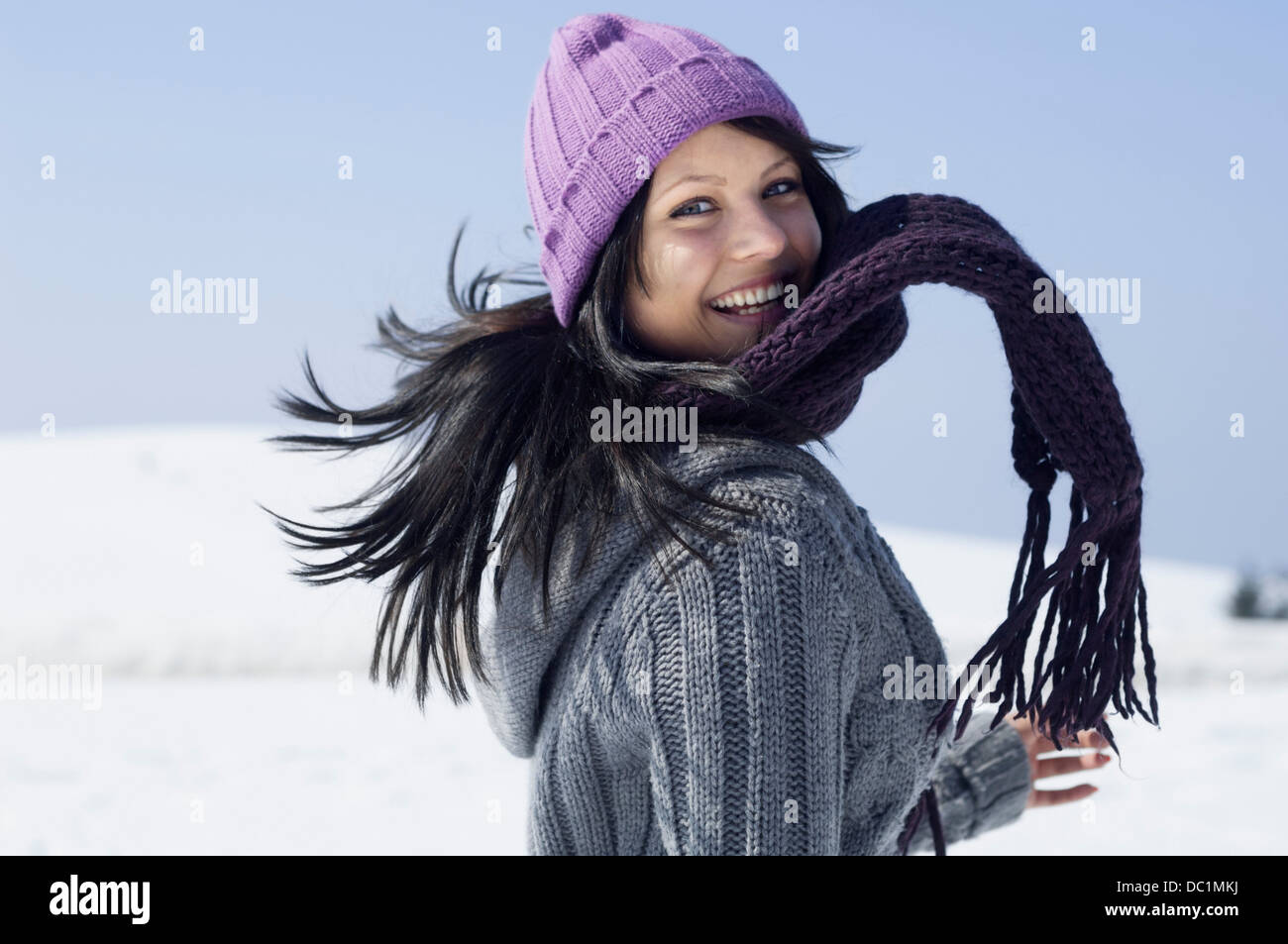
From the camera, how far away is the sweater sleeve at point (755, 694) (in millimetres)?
1324

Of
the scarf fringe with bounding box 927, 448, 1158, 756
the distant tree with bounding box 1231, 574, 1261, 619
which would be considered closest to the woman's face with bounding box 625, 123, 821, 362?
the scarf fringe with bounding box 927, 448, 1158, 756

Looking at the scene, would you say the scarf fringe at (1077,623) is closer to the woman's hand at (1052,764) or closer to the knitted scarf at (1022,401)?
the knitted scarf at (1022,401)

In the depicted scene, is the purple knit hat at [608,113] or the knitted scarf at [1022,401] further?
the purple knit hat at [608,113]

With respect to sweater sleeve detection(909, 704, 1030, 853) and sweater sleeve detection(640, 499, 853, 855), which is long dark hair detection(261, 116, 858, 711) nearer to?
sweater sleeve detection(640, 499, 853, 855)

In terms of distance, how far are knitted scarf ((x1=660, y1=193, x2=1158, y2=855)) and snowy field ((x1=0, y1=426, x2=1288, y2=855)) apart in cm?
85

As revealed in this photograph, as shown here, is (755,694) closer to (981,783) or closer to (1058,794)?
(981,783)

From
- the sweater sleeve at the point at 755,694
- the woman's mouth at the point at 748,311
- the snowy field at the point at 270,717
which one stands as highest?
the woman's mouth at the point at 748,311

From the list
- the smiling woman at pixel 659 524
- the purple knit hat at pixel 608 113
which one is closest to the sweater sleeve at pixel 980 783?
the smiling woman at pixel 659 524

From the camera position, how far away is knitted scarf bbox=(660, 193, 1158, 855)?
1430mm

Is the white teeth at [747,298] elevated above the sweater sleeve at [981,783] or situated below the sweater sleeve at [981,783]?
above

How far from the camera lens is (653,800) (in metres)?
1.51

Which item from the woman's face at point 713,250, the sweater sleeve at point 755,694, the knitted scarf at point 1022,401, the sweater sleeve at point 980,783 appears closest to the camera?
the sweater sleeve at point 755,694

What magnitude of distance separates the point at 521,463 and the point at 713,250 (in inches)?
14.5
